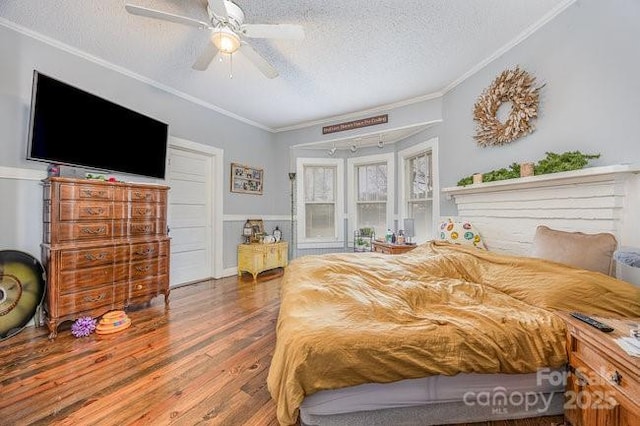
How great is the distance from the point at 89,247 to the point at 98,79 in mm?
1851

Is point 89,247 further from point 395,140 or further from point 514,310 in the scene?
point 395,140

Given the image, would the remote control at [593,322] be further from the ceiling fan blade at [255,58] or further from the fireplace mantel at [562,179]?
the ceiling fan blade at [255,58]

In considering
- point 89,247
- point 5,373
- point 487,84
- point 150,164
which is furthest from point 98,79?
point 487,84

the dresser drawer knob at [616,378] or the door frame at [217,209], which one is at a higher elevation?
the door frame at [217,209]

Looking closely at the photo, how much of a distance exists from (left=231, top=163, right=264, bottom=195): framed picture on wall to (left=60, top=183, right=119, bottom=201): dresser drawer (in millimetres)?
1886

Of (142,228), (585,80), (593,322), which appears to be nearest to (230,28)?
(142,228)

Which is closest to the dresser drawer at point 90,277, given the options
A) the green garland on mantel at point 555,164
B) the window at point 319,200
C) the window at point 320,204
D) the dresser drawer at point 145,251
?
the dresser drawer at point 145,251

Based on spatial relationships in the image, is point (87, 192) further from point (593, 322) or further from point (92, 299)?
point (593, 322)

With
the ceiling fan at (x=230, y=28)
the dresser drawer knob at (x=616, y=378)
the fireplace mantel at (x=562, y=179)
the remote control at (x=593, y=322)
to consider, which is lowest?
the dresser drawer knob at (x=616, y=378)

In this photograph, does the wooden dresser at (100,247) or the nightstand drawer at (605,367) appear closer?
the nightstand drawer at (605,367)

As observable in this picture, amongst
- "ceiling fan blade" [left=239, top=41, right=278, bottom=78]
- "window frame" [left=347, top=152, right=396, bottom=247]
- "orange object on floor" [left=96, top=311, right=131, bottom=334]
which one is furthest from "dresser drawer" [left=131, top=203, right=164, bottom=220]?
"window frame" [left=347, top=152, right=396, bottom=247]

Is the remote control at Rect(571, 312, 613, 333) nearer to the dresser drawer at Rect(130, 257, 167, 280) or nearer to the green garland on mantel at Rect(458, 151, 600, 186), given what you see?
the green garland on mantel at Rect(458, 151, 600, 186)

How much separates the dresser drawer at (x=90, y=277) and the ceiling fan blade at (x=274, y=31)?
7.98 feet

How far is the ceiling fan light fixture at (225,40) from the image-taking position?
1891 millimetres
